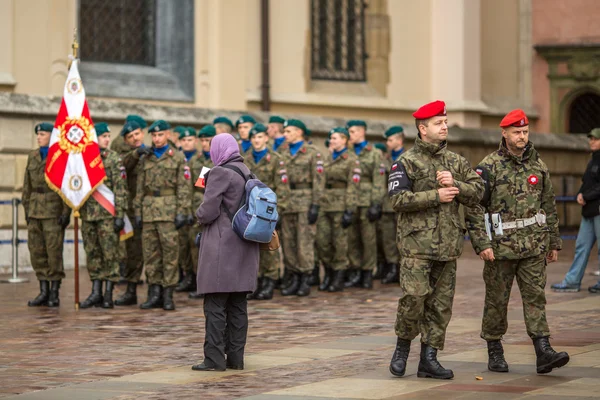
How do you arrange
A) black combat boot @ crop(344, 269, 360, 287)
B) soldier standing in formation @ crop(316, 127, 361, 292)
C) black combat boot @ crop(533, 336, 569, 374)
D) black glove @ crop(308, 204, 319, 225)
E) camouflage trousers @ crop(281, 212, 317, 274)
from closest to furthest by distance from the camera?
black combat boot @ crop(533, 336, 569, 374)
black glove @ crop(308, 204, 319, 225)
camouflage trousers @ crop(281, 212, 317, 274)
soldier standing in formation @ crop(316, 127, 361, 292)
black combat boot @ crop(344, 269, 360, 287)

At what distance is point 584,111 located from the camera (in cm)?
3247

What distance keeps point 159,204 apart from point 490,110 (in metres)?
16.6

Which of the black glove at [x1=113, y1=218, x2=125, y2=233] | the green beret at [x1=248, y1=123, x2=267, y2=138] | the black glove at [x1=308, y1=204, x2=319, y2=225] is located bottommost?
the black glove at [x1=113, y1=218, x2=125, y2=233]

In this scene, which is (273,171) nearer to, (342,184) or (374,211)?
(342,184)

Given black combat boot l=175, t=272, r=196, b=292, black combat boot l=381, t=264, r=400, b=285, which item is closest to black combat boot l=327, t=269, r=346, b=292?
black combat boot l=381, t=264, r=400, b=285

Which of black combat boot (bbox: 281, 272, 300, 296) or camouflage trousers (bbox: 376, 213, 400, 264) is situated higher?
camouflage trousers (bbox: 376, 213, 400, 264)

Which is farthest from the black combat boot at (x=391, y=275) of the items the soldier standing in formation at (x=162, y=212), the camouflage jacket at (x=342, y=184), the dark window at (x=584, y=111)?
the dark window at (x=584, y=111)

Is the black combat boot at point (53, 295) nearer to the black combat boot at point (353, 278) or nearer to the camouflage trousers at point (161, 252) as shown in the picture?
the camouflage trousers at point (161, 252)

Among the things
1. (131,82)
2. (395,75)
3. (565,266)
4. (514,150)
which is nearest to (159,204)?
(514,150)

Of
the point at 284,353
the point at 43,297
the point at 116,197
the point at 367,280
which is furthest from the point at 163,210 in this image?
the point at 284,353

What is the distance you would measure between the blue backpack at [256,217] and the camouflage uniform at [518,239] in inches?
59.0

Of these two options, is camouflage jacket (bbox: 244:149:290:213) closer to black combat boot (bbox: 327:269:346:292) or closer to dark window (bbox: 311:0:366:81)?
black combat boot (bbox: 327:269:346:292)

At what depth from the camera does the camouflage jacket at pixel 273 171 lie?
54.4 ft

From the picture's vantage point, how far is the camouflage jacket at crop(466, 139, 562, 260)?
10.1m
